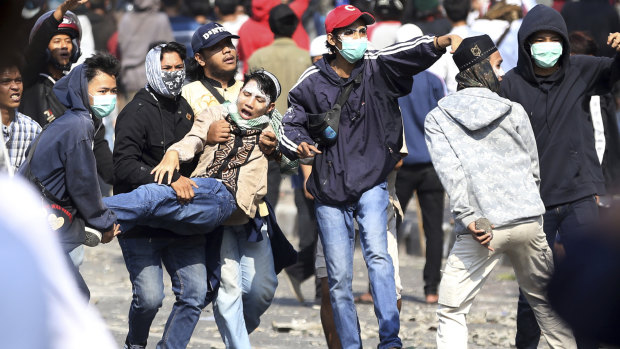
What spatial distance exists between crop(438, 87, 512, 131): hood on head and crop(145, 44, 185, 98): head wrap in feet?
4.83

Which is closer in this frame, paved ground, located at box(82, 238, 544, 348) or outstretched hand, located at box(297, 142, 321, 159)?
outstretched hand, located at box(297, 142, 321, 159)

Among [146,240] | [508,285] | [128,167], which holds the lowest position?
[508,285]

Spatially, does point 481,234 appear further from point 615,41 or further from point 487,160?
point 615,41

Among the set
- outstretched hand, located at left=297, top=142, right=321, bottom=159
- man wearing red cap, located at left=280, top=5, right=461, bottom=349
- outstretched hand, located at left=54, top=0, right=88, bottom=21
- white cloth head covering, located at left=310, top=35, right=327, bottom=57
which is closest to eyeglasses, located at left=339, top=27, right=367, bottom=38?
man wearing red cap, located at left=280, top=5, right=461, bottom=349

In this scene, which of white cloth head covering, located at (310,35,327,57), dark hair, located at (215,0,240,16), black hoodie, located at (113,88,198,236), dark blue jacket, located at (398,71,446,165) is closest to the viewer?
black hoodie, located at (113,88,198,236)

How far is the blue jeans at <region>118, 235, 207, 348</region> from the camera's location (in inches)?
254

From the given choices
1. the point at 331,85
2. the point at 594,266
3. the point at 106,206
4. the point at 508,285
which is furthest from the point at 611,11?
the point at 594,266

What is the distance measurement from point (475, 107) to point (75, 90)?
204cm

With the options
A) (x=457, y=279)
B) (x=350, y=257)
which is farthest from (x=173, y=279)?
(x=457, y=279)

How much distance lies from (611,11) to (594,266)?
9.03 meters

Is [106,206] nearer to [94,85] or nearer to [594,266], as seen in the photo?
[94,85]

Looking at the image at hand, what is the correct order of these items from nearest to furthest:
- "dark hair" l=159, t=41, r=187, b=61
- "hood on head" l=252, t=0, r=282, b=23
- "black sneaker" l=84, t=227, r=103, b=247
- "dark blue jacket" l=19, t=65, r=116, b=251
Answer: "dark blue jacket" l=19, t=65, r=116, b=251 < "black sneaker" l=84, t=227, r=103, b=247 < "dark hair" l=159, t=41, r=187, b=61 < "hood on head" l=252, t=0, r=282, b=23

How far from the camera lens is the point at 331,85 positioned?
6727 mm

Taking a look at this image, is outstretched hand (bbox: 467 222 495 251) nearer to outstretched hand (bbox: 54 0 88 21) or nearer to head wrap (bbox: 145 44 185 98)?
head wrap (bbox: 145 44 185 98)
